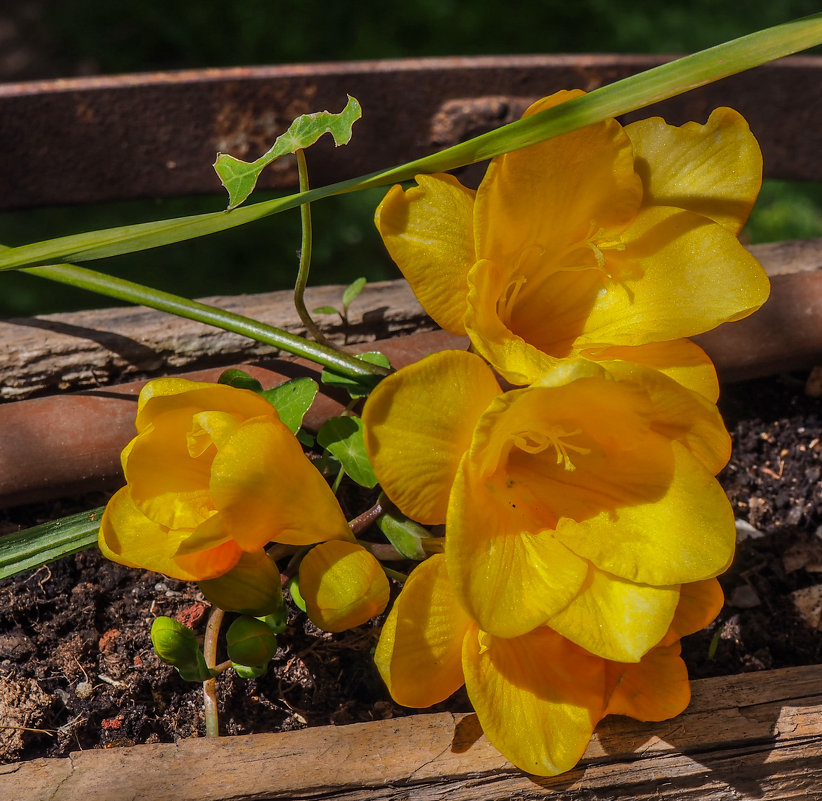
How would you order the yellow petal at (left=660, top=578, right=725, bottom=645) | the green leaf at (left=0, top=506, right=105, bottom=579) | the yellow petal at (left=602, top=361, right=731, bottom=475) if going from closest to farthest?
the yellow petal at (left=602, top=361, right=731, bottom=475) → the yellow petal at (left=660, top=578, right=725, bottom=645) → the green leaf at (left=0, top=506, right=105, bottom=579)

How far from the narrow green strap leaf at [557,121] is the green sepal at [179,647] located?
0.31m

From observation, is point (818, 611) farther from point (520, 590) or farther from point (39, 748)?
point (39, 748)

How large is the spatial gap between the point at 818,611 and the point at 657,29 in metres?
1.94

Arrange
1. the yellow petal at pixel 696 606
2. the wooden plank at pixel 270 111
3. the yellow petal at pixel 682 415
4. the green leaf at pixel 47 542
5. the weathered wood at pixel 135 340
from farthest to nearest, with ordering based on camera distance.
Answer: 1. the wooden plank at pixel 270 111
2. the weathered wood at pixel 135 340
3. the green leaf at pixel 47 542
4. the yellow petal at pixel 696 606
5. the yellow petal at pixel 682 415

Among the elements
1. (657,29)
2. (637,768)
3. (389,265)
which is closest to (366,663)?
(637,768)

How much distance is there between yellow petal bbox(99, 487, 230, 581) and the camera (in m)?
0.62

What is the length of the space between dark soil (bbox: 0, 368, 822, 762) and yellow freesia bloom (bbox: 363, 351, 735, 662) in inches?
11.1

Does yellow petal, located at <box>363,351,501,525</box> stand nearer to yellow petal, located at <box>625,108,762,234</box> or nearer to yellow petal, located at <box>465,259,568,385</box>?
yellow petal, located at <box>465,259,568,385</box>

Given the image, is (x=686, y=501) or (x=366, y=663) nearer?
(x=686, y=501)

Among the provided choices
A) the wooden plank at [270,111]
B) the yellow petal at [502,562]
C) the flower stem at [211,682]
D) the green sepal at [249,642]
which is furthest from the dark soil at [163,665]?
the wooden plank at [270,111]

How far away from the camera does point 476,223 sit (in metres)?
0.64

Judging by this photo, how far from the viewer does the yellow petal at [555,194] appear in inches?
25.6

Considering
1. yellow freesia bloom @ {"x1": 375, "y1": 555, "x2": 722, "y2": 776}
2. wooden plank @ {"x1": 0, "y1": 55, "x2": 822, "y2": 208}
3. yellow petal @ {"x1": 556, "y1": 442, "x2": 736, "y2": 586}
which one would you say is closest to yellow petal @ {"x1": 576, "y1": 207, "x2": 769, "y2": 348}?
yellow petal @ {"x1": 556, "y1": 442, "x2": 736, "y2": 586}

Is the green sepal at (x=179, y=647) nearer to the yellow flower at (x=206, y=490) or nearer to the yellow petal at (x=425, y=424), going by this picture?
the yellow flower at (x=206, y=490)
